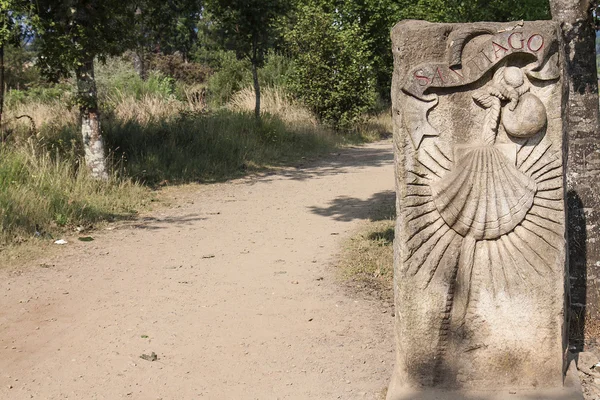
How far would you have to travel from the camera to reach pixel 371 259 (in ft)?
21.6

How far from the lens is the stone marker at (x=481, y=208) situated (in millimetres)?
3592

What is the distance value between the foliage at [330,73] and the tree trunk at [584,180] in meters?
12.6

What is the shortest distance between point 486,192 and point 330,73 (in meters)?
14.4

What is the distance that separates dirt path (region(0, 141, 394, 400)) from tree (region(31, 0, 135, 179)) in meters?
1.89

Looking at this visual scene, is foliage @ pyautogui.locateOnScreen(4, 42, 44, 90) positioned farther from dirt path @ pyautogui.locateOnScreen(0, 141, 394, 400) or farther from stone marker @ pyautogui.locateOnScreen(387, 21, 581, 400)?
stone marker @ pyautogui.locateOnScreen(387, 21, 581, 400)

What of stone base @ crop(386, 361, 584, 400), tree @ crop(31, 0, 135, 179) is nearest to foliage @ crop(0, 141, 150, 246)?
tree @ crop(31, 0, 135, 179)

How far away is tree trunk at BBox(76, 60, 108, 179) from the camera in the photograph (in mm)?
9672

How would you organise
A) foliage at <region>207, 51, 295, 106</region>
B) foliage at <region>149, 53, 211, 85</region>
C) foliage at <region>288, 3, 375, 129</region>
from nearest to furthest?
1. foliage at <region>288, 3, 375, 129</region>
2. foliage at <region>207, 51, 295, 106</region>
3. foliage at <region>149, 53, 211, 85</region>

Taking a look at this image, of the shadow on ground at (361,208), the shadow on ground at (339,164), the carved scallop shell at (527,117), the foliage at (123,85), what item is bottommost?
the shadow on ground at (361,208)

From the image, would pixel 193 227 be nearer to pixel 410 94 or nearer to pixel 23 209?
pixel 23 209

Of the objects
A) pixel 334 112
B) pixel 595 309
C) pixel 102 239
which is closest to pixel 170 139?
pixel 102 239

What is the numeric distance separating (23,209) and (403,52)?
5389 mm

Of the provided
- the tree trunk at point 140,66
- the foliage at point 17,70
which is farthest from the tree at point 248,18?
the tree trunk at point 140,66

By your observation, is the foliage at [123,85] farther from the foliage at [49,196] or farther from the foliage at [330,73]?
the foliage at [49,196]
